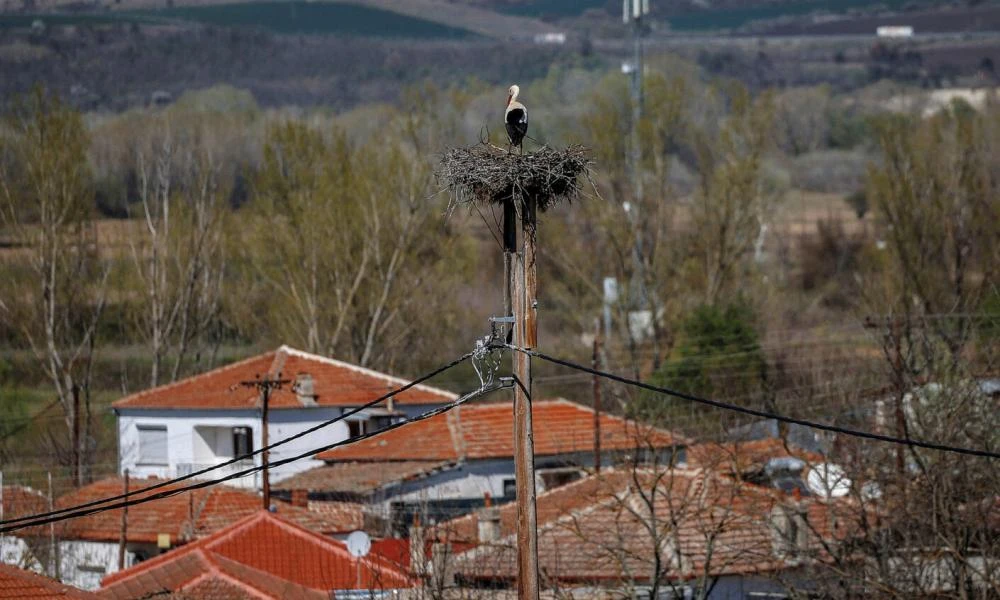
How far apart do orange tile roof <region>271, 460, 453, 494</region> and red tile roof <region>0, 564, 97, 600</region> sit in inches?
372

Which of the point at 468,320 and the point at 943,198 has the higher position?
the point at 943,198

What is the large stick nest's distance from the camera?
9516mm

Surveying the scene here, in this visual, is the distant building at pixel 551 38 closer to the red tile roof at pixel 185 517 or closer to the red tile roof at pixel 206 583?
the red tile roof at pixel 185 517

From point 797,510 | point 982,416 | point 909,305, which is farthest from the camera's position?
point 909,305

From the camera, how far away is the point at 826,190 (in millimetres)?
73375

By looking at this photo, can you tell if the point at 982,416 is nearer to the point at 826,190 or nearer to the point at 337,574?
the point at 337,574

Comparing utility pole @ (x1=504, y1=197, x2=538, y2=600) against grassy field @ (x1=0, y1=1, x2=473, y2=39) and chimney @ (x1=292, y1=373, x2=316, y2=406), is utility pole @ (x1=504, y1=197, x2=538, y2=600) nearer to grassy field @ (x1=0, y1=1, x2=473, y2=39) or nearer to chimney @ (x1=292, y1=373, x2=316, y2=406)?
chimney @ (x1=292, y1=373, x2=316, y2=406)

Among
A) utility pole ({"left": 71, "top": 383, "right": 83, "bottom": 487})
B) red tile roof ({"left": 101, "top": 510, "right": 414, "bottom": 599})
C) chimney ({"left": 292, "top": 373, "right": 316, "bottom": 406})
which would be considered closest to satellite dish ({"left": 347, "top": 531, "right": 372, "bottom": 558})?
red tile roof ({"left": 101, "top": 510, "right": 414, "bottom": 599})

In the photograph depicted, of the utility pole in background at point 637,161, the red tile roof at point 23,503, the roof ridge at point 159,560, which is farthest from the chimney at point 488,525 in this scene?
the utility pole in background at point 637,161

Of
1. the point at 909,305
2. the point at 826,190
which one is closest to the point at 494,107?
the point at 826,190

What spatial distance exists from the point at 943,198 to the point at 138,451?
19.8 m

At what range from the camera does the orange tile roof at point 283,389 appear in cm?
2908

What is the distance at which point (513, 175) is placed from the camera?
31.2ft

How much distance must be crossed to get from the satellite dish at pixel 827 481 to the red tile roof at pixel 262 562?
14.9ft
